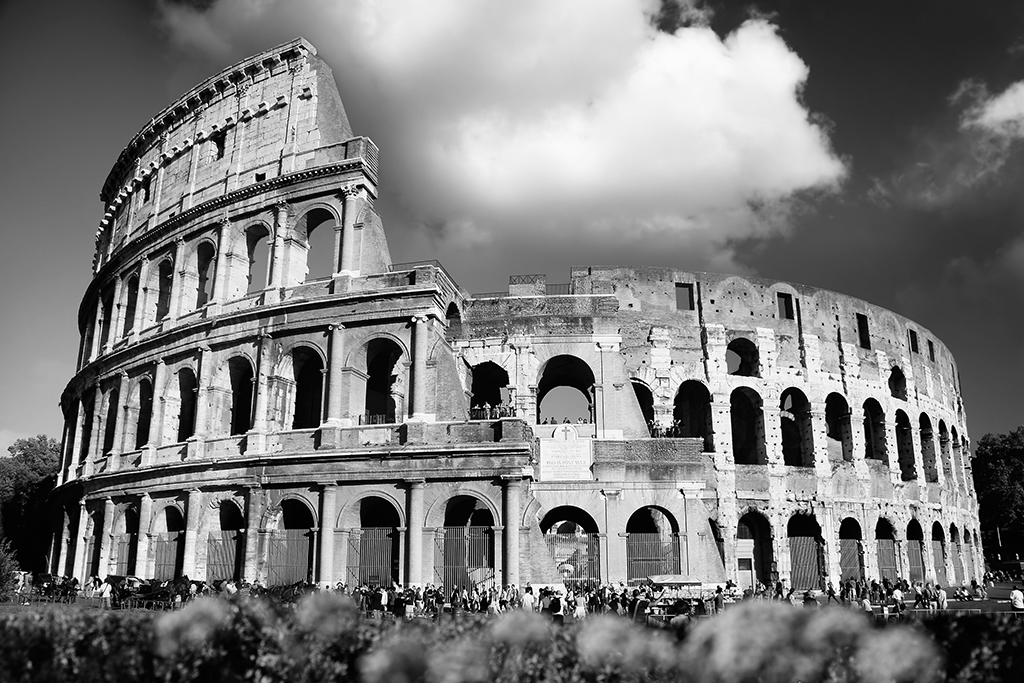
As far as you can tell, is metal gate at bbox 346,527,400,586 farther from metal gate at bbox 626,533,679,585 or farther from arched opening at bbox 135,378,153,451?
arched opening at bbox 135,378,153,451

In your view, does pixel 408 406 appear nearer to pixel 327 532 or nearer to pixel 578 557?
pixel 327 532

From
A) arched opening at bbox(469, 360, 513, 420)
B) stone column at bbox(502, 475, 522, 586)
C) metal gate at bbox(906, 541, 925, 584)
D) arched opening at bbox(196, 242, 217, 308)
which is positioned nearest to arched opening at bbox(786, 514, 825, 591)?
metal gate at bbox(906, 541, 925, 584)

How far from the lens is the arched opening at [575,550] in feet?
69.3

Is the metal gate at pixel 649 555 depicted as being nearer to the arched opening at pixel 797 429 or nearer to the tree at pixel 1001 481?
the arched opening at pixel 797 429

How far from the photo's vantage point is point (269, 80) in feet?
88.1

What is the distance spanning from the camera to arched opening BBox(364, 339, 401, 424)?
77.3 feet

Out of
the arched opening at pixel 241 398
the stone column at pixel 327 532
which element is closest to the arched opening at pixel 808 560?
the stone column at pixel 327 532

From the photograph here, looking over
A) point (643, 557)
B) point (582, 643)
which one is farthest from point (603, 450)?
point (582, 643)

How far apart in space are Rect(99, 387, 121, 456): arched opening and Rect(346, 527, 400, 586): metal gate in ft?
39.3

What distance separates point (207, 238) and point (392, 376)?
811 centimetres

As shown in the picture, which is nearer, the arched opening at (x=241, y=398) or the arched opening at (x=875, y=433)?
the arched opening at (x=241, y=398)

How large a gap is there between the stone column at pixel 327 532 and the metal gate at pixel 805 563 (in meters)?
15.8

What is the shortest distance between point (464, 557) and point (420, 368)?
5.10 meters

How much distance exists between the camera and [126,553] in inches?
964
